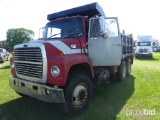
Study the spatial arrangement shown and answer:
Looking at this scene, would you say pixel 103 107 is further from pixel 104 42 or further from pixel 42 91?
pixel 104 42

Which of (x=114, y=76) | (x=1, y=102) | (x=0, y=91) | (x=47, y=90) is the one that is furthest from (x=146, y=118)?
(x=0, y=91)

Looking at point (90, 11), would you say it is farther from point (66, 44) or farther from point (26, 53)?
point (26, 53)

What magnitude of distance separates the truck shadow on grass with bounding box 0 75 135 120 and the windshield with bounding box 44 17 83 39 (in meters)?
2.18

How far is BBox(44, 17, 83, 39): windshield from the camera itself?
495cm

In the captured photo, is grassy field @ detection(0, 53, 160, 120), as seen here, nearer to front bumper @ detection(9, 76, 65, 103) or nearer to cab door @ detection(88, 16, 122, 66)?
front bumper @ detection(9, 76, 65, 103)

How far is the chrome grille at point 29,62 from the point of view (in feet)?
12.9

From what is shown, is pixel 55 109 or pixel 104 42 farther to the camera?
pixel 104 42

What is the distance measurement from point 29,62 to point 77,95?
4.98 feet

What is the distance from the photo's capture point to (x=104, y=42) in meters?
5.30

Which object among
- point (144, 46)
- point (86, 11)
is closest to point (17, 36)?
point (144, 46)

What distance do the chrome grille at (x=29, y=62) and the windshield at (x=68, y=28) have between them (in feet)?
4.17

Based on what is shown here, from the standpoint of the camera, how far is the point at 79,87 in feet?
14.1

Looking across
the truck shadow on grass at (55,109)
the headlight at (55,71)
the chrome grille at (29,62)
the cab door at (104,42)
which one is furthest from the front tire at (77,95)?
the cab door at (104,42)

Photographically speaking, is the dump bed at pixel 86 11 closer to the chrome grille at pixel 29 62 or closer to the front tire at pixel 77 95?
the chrome grille at pixel 29 62
